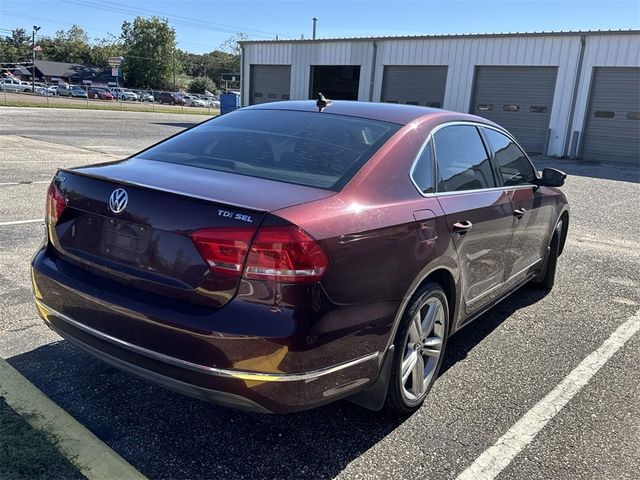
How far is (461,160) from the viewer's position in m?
3.71

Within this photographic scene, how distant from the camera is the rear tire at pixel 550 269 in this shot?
5.38 meters

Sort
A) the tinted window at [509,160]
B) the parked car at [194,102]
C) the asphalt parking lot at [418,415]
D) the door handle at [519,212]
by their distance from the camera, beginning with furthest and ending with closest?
the parked car at [194,102]
the tinted window at [509,160]
the door handle at [519,212]
the asphalt parking lot at [418,415]

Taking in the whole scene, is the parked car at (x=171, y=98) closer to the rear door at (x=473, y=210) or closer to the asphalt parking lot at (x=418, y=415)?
the asphalt parking lot at (x=418, y=415)

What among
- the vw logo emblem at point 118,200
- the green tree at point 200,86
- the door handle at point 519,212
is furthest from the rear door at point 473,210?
the green tree at point 200,86

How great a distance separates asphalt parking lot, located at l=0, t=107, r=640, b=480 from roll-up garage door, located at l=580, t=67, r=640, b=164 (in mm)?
18430

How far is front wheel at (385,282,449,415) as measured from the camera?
290 cm

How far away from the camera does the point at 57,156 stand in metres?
12.6

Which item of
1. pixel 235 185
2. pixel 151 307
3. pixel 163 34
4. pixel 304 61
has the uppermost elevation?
pixel 163 34

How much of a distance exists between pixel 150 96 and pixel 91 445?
7895 centimetres

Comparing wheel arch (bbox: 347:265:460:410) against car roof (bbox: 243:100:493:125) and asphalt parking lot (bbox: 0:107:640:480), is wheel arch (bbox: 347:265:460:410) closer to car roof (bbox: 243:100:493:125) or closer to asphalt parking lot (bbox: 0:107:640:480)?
asphalt parking lot (bbox: 0:107:640:480)

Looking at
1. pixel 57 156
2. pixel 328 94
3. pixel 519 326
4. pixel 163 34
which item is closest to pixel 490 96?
pixel 328 94

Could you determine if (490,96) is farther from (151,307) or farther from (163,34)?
(163,34)

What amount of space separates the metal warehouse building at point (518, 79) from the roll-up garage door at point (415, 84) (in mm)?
45

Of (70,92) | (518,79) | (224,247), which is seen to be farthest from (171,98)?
(224,247)
